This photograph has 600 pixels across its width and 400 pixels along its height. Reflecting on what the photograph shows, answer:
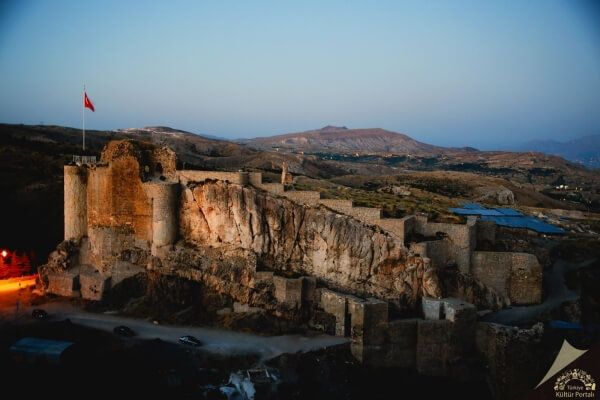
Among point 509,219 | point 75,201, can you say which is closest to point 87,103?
point 75,201

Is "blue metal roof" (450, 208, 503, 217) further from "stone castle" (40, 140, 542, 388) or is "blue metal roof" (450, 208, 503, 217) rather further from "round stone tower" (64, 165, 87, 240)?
"round stone tower" (64, 165, 87, 240)

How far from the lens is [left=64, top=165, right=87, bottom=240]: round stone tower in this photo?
121 ft

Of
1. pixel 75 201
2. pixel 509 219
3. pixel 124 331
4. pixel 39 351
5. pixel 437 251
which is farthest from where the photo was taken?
pixel 509 219

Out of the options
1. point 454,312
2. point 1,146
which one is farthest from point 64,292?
point 1,146

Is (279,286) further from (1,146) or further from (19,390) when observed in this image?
(1,146)

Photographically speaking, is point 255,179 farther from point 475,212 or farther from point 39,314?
point 475,212

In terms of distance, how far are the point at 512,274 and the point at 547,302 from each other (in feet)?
8.23

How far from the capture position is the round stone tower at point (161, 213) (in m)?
35.0

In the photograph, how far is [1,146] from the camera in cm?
5944

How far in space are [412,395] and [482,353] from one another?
4536 millimetres

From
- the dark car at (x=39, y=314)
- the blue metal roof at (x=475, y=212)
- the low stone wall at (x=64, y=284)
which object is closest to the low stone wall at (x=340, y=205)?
the blue metal roof at (x=475, y=212)

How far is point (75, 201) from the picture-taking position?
121ft

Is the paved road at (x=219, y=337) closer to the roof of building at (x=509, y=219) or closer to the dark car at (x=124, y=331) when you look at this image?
the dark car at (x=124, y=331)

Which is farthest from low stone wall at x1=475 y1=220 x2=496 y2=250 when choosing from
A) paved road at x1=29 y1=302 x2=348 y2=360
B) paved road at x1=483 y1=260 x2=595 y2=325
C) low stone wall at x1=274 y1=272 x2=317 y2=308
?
paved road at x1=29 y1=302 x2=348 y2=360
